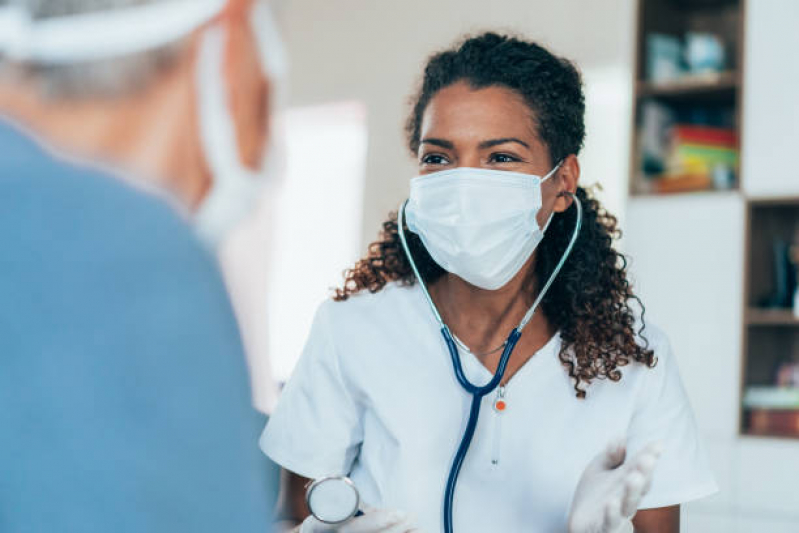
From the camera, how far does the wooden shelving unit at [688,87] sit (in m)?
2.99

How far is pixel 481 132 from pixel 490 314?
28 cm

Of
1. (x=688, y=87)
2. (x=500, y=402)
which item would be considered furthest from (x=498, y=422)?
(x=688, y=87)

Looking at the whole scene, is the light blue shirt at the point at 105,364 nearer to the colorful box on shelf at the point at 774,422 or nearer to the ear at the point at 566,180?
the ear at the point at 566,180

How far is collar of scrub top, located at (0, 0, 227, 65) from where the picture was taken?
1.50 ft

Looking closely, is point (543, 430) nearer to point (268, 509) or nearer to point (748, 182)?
point (268, 509)

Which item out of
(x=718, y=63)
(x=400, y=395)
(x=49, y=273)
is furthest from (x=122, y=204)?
(x=718, y=63)

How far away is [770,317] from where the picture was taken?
2844 millimetres

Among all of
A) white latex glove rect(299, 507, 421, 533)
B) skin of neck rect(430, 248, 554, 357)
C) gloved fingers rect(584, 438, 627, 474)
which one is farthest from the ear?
white latex glove rect(299, 507, 421, 533)

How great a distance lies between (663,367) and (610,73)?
6.40ft

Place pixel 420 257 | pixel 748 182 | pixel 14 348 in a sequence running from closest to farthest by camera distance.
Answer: pixel 14 348 → pixel 420 257 → pixel 748 182

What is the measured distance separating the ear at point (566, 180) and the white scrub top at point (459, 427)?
0.75ft

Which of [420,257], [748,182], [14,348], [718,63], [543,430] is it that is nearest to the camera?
[14,348]

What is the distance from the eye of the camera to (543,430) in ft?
4.56

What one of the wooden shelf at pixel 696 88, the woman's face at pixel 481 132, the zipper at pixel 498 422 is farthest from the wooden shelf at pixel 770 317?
the zipper at pixel 498 422
